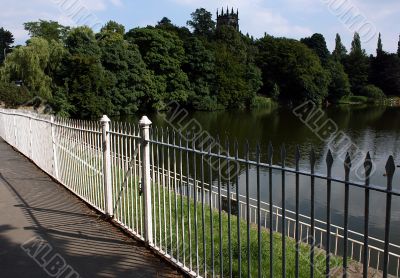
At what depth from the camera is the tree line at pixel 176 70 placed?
4128cm

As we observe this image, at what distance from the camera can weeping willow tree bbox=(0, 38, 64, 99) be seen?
Answer: 39.9 metres

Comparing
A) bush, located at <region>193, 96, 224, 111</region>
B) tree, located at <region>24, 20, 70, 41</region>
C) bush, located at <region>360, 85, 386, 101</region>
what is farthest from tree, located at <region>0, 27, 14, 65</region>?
bush, located at <region>360, 85, 386, 101</region>

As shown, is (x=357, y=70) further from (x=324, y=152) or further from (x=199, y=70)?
(x=324, y=152)

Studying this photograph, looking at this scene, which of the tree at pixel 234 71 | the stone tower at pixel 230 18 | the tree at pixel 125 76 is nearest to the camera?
the tree at pixel 125 76

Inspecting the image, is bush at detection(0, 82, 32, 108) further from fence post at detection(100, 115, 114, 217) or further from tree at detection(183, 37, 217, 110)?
tree at detection(183, 37, 217, 110)

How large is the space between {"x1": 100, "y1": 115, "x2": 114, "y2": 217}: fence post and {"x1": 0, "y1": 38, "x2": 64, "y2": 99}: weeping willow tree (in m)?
34.6

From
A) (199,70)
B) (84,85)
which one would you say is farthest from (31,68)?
(199,70)

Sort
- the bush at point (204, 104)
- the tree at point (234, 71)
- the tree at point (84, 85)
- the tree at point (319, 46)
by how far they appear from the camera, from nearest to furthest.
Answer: the tree at point (84, 85), the bush at point (204, 104), the tree at point (234, 71), the tree at point (319, 46)

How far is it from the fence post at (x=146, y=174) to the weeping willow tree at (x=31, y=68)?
3602 centimetres

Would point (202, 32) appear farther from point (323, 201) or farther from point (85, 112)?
point (323, 201)

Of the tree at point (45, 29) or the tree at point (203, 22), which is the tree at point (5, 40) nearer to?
the tree at point (45, 29)

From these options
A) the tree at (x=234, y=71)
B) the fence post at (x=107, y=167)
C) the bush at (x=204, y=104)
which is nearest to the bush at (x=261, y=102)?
the tree at (x=234, y=71)

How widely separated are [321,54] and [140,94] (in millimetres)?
51933

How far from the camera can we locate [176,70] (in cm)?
5756
